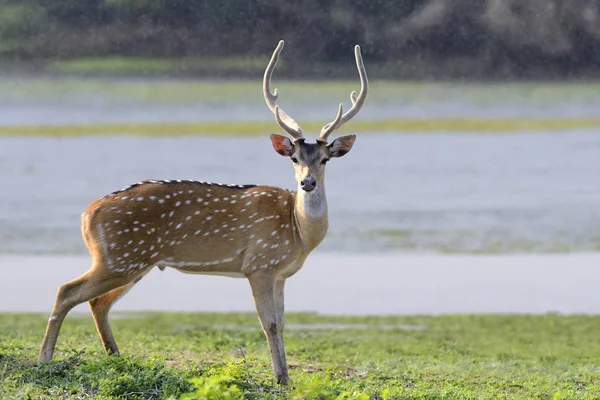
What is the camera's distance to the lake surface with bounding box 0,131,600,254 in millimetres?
18891

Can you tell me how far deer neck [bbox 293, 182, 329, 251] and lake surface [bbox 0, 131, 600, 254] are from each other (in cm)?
787

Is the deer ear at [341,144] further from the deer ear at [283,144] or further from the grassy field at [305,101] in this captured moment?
the grassy field at [305,101]

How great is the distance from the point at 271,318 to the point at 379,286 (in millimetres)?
5903

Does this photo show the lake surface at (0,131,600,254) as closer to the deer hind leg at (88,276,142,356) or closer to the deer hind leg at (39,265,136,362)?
the deer hind leg at (88,276,142,356)

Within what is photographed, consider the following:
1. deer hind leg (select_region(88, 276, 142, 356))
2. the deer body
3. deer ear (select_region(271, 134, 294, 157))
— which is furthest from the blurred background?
deer ear (select_region(271, 134, 294, 157))

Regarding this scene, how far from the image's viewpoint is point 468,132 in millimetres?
29375

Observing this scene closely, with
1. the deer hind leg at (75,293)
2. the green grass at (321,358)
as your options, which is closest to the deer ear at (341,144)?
the green grass at (321,358)

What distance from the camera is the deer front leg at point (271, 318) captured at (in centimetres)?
997

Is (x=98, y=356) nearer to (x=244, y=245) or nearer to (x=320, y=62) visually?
(x=244, y=245)

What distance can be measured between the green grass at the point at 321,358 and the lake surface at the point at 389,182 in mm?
4265

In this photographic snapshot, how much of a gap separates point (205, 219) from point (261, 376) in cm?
118

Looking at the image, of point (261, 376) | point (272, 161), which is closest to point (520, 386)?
point (261, 376)

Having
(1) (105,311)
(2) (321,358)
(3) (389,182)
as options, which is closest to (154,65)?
(3) (389,182)

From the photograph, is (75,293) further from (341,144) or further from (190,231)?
(341,144)
